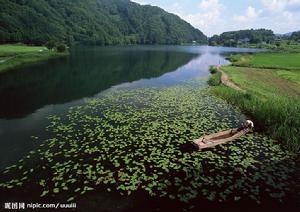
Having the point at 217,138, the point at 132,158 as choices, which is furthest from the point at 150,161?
the point at 217,138

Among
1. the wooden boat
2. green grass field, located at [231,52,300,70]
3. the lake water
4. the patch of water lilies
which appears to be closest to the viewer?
the lake water

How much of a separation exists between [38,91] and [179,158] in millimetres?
33543

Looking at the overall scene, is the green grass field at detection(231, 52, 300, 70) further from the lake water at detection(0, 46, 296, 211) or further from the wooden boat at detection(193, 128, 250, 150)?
the wooden boat at detection(193, 128, 250, 150)

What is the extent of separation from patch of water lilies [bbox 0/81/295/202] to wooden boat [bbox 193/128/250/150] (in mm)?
566

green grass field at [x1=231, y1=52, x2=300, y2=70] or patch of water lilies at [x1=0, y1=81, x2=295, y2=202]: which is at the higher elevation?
green grass field at [x1=231, y1=52, x2=300, y2=70]

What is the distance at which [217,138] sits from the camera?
2392cm

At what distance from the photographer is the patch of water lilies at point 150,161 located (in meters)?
16.6

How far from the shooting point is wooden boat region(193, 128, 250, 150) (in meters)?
22.2

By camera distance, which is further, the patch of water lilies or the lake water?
the patch of water lilies

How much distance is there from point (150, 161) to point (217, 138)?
294 inches

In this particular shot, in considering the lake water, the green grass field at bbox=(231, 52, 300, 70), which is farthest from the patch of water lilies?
the green grass field at bbox=(231, 52, 300, 70)

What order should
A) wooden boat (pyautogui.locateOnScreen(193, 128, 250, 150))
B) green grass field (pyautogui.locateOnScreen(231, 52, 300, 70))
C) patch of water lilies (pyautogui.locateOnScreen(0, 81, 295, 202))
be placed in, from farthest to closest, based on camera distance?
green grass field (pyautogui.locateOnScreen(231, 52, 300, 70)), wooden boat (pyautogui.locateOnScreen(193, 128, 250, 150)), patch of water lilies (pyautogui.locateOnScreen(0, 81, 295, 202))

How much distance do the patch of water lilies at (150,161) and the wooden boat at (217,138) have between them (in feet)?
1.86

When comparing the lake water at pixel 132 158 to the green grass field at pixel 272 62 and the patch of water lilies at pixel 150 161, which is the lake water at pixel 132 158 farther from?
the green grass field at pixel 272 62
